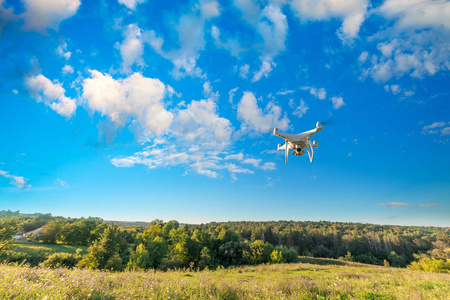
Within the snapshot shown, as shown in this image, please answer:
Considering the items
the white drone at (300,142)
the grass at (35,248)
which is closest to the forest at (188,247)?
the grass at (35,248)

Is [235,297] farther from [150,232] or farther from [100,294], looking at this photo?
[150,232]

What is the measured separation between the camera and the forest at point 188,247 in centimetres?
3070

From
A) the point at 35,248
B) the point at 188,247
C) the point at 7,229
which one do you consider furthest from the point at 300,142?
the point at 35,248

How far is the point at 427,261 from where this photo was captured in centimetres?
3534

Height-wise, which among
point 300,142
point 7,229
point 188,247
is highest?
point 300,142

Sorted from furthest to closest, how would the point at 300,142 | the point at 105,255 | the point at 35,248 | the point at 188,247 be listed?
1. the point at 35,248
2. the point at 188,247
3. the point at 105,255
4. the point at 300,142

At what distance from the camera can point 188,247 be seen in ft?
146

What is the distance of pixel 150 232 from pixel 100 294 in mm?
60919

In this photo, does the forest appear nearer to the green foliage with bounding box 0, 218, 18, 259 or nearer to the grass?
the green foliage with bounding box 0, 218, 18, 259

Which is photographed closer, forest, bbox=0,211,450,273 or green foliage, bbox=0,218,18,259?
forest, bbox=0,211,450,273

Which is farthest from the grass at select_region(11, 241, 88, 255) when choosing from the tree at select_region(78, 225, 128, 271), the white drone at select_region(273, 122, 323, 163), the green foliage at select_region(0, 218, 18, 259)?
the white drone at select_region(273, 122, 323, 163)

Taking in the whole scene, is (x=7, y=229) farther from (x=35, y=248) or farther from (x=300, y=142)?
(x=300, y=142)

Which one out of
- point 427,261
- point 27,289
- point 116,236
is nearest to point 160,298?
point 27,289

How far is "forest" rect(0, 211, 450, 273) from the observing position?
101 feet
